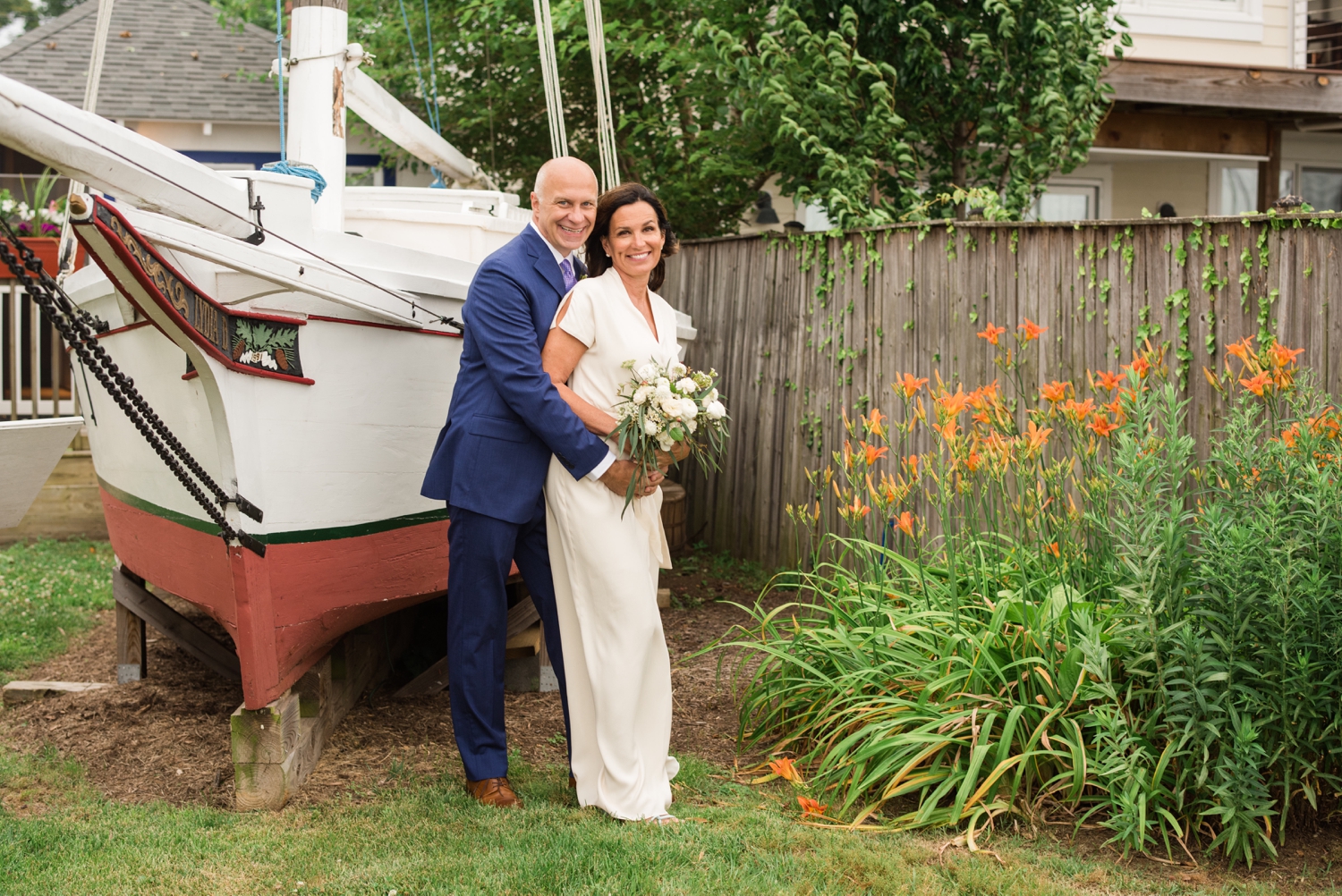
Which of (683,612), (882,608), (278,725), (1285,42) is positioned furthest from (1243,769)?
(1285,42)

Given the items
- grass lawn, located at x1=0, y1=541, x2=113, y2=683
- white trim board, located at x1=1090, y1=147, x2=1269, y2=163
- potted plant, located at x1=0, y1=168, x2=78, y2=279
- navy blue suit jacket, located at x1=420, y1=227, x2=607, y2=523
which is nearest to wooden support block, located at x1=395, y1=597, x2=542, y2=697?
navy blue suit jacket, located at x1=420, y1=227, x2=607, y2=523

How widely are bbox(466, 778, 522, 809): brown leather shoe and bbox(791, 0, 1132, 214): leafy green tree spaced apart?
540 cm

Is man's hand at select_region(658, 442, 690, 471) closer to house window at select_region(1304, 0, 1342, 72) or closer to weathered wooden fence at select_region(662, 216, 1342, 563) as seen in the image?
weathered wooden fence at select_region(662, 216, 1342, 563)

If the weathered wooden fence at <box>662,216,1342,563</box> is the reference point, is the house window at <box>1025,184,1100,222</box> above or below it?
above

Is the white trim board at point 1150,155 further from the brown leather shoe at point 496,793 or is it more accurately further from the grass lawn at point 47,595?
the brown leather shoe at point 496,793

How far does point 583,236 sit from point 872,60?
4727mm

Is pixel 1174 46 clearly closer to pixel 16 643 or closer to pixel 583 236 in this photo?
pixel 583 236

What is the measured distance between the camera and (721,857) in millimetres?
3301

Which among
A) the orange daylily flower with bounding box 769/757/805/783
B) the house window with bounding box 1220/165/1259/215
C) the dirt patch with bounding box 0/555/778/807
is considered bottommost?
the dirt patch with bounding box 0/555/778/807

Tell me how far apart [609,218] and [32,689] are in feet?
11.2

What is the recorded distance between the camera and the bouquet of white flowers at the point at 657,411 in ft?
11.6

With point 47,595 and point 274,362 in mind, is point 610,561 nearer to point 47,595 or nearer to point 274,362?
point 274,362

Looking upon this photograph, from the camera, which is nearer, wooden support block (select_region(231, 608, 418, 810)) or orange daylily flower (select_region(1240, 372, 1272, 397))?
orange daylily flower (select_region(1240, 372, 1272, 397))

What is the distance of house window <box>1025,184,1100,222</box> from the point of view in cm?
1255
